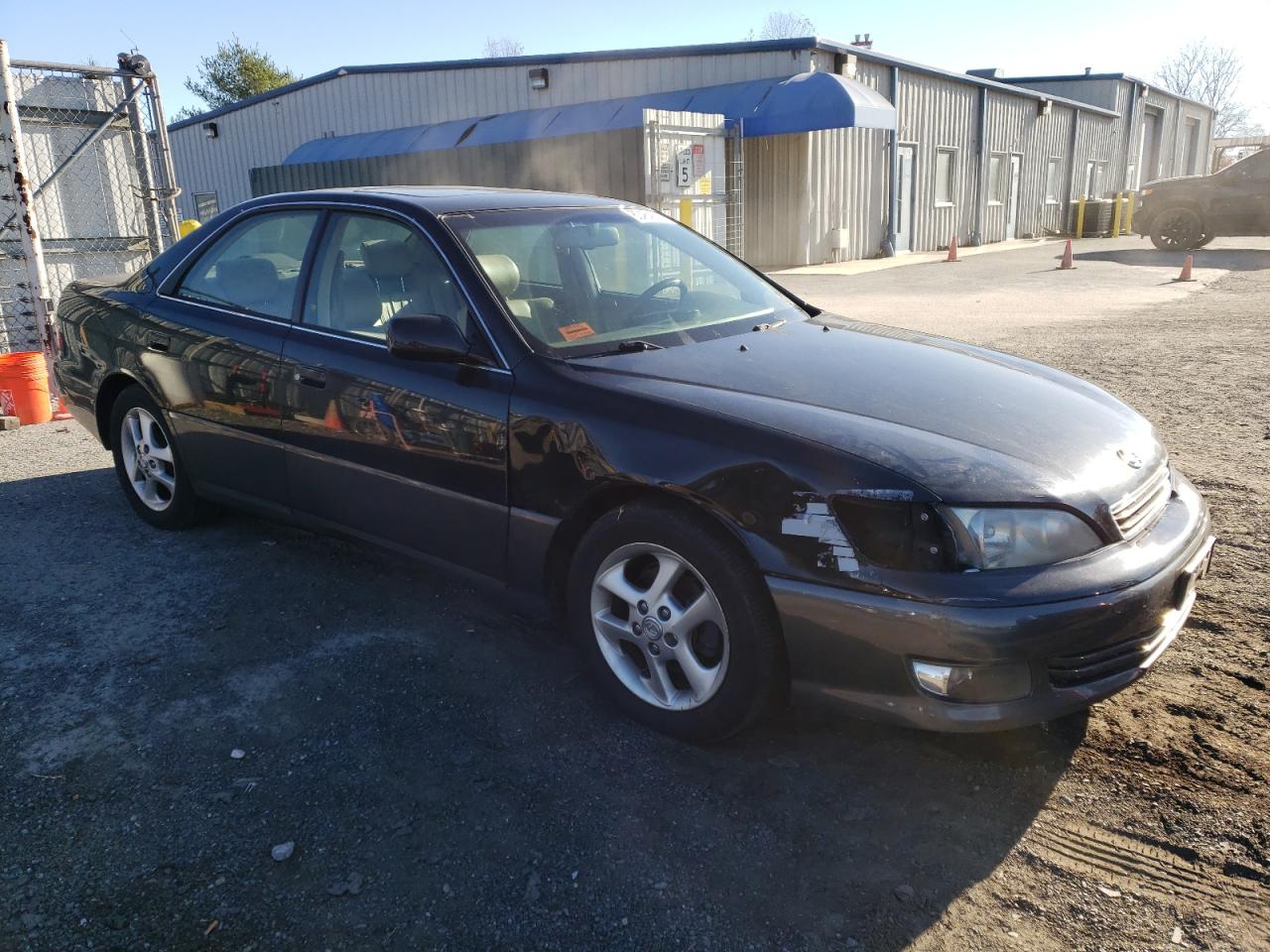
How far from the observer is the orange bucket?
22.9 feet

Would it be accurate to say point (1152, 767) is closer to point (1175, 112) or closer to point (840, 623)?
point (840, 623)

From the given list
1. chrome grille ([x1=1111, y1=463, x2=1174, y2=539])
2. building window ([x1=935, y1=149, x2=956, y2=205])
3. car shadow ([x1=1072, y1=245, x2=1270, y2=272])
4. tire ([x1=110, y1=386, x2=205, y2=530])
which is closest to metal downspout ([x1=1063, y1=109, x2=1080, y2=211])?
building window ([x1=935, y1=149, x2=956, y2=205])

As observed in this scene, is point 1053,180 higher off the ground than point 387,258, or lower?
higher

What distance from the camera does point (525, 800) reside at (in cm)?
258

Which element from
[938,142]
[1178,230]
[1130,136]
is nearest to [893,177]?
[938,142]

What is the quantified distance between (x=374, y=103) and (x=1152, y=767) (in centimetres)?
2380

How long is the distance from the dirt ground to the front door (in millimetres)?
357

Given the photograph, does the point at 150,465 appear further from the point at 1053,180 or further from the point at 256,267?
the point at 1053,180

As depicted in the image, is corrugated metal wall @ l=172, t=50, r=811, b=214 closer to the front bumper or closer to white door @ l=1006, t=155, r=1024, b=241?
white door @ l=1006, t=155, r=1024, b=241

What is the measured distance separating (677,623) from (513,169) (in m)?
17.0

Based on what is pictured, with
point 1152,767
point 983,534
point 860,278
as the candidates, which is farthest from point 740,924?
point 860,278

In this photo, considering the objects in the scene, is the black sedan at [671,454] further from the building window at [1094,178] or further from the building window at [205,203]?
the building window at [1094,178]

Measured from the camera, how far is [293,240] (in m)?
3.92

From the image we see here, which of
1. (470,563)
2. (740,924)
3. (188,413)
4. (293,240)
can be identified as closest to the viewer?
(740,924)
